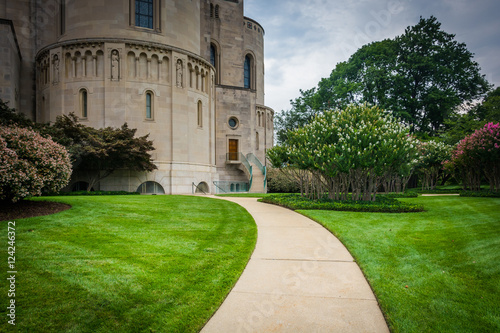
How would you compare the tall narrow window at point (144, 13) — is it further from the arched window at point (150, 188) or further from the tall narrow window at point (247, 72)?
the tall narrow window at point (247, 72)

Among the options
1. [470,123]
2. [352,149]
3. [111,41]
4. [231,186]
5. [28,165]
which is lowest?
[231,186]

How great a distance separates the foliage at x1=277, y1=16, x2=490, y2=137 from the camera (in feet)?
153

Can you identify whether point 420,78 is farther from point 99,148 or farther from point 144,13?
point 99,148

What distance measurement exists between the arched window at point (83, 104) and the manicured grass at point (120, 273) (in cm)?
2235

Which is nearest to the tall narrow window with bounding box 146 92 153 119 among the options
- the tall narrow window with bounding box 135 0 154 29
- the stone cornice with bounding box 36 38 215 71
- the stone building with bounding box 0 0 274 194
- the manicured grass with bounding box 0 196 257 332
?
the stone building with bounding box 0 0 274 194

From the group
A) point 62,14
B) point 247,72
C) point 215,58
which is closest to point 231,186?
point 215,58

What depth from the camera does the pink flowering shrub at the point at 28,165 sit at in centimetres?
973

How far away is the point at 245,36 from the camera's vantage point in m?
47.5

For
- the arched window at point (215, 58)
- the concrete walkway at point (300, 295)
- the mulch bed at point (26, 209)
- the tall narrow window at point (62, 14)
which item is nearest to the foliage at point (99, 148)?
the tall narrow window at point (62, 14)

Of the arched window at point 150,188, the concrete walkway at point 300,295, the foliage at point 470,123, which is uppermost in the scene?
the foliage at point 470,123

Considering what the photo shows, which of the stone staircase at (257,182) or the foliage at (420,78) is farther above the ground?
the foliage at (420,78)

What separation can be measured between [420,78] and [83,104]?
44.2 meters

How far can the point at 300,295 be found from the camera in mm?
4773

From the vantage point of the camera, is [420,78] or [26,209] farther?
[420,78]
